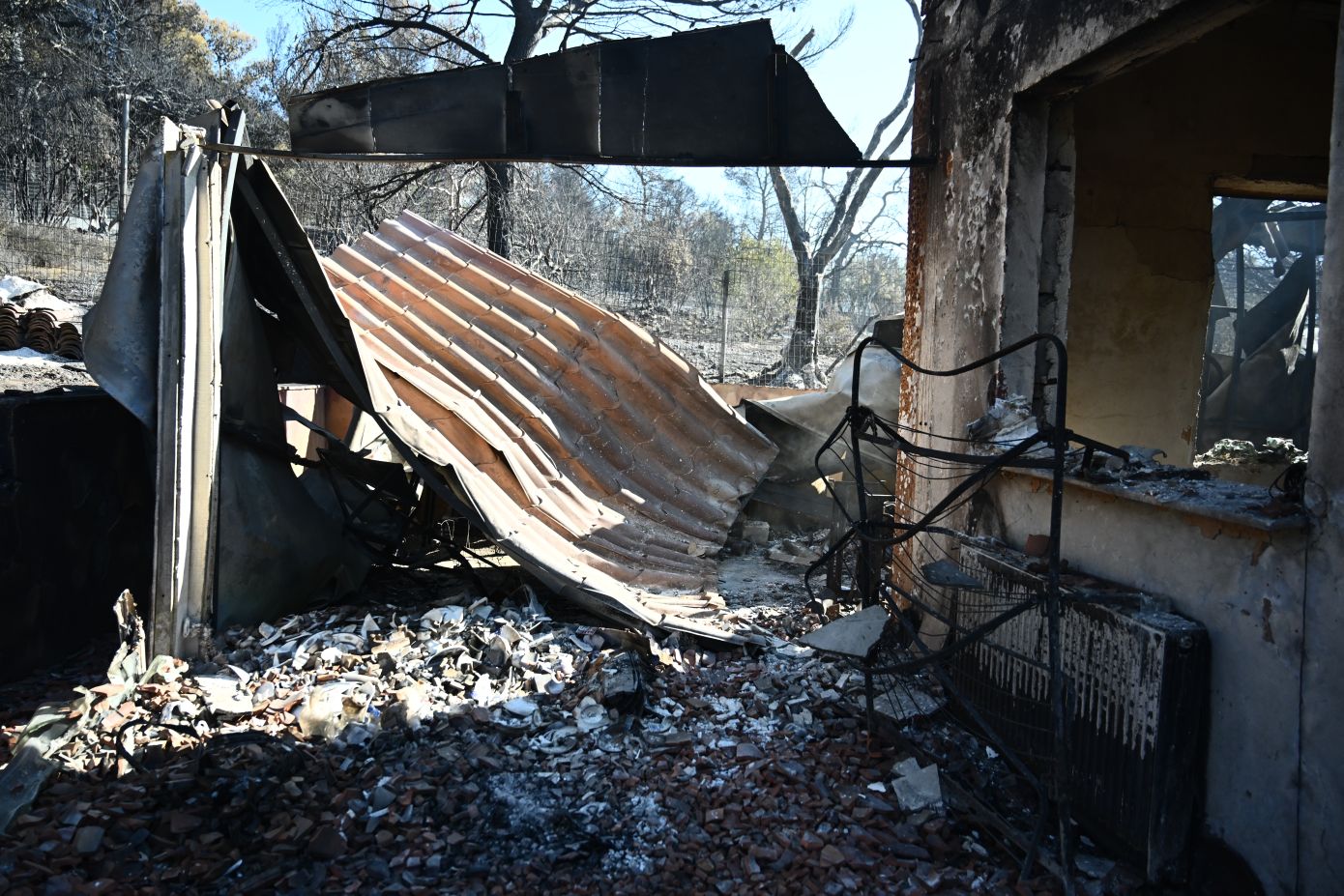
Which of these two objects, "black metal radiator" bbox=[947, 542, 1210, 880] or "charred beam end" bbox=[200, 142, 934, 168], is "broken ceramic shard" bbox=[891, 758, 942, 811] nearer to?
"black metal radiator" bbox=[947, 542, 1210, 880]

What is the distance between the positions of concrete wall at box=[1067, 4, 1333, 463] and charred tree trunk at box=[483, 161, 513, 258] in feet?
29.6

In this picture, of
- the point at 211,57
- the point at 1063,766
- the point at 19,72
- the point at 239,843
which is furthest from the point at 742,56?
the point at 211,57

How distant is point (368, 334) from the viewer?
665 centimetres

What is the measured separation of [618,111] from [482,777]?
3503 mm

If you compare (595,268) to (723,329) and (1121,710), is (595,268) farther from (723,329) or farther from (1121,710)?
(1121,710)

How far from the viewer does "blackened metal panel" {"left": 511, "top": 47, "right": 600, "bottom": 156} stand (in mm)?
4820

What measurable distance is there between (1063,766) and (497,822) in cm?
202

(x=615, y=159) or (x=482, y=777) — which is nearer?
(x=482, y=777)

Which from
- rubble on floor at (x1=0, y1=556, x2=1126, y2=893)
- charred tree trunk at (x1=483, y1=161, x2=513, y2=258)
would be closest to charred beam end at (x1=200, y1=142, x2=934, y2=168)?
rubble on floor at (x1=0, y1=556, x2=1126, y2=893)

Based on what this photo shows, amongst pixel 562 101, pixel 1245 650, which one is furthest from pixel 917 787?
pixel 562 101

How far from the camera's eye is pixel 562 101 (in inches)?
191

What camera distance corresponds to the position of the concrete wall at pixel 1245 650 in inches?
104

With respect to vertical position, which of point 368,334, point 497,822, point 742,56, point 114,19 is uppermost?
point 114,19

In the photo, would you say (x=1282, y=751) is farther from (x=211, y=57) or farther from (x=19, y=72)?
(x=211, y=57)
